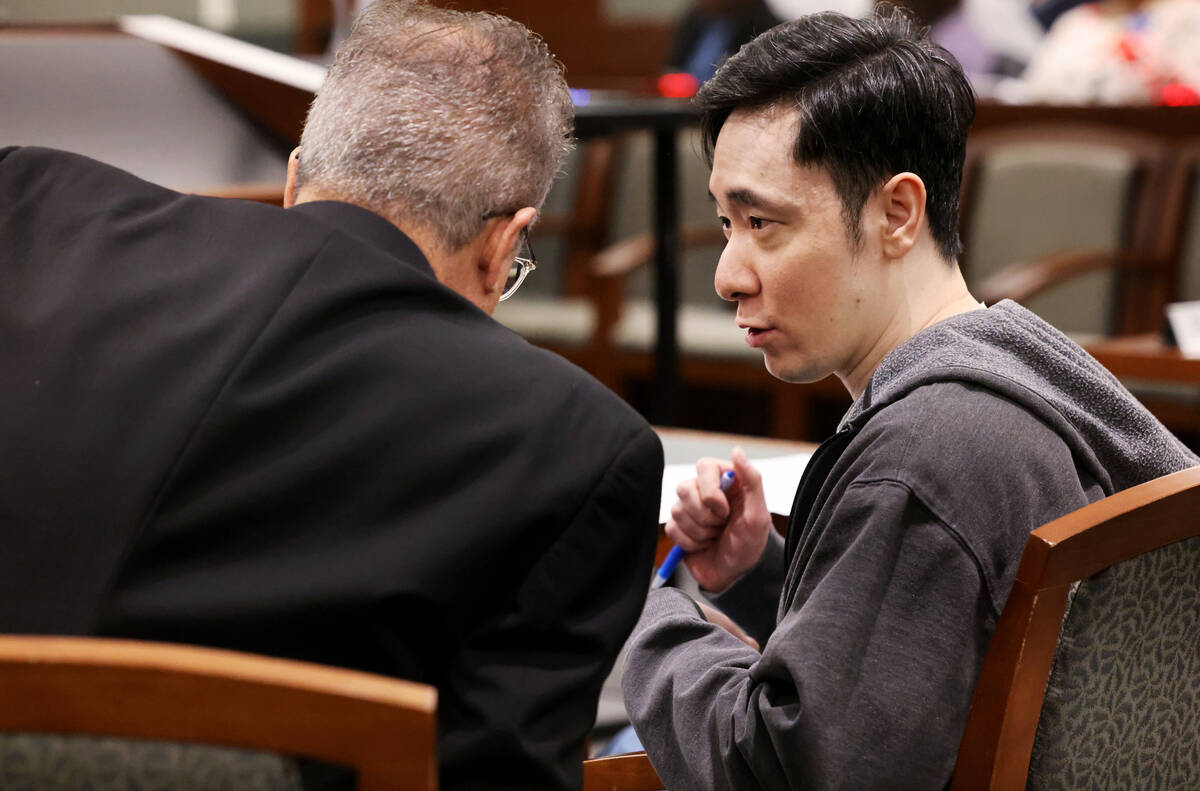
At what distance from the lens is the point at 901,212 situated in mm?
1059

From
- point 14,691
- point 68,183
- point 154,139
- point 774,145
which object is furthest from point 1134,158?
point 14,691

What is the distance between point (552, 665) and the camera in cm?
80

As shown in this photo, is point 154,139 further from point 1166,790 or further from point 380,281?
point 1166,790

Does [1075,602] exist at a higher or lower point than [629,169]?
higher

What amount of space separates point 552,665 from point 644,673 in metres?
0.30

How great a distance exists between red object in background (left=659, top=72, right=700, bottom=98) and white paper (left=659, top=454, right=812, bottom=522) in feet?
11.6

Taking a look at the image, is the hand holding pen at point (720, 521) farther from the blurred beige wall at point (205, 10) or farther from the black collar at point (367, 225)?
the blurred beige wall at point (205, 10)

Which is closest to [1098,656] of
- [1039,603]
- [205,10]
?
[1039,603]

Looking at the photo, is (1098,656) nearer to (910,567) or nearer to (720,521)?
(910,567)

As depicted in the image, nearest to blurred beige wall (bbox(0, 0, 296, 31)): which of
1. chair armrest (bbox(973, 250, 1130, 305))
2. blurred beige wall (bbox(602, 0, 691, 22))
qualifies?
blurred beige wall (bbox(602, 0, 691, 22))

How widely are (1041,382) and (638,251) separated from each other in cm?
290

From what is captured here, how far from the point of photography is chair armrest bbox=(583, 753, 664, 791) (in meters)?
1.16

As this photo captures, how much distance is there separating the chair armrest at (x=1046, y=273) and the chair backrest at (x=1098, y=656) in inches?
93.5

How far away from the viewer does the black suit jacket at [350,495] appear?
76 cm
